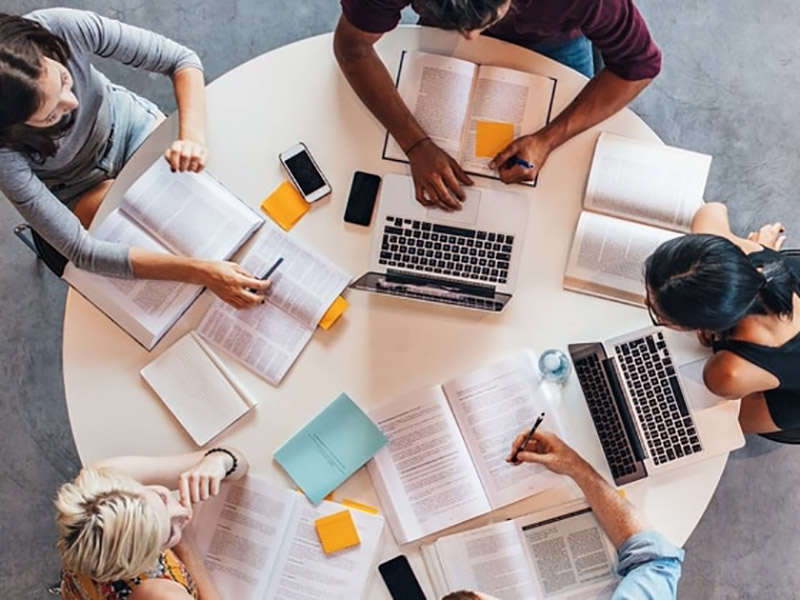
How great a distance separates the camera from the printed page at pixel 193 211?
1.76 m

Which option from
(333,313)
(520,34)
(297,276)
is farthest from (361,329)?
(520,34)

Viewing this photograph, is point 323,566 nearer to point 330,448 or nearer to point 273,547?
point 273,547

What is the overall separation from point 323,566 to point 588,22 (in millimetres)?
1241

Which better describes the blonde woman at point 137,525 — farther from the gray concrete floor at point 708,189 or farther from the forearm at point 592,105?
the forearm at point 592,105

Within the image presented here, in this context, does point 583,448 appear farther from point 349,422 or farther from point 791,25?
point 791,25

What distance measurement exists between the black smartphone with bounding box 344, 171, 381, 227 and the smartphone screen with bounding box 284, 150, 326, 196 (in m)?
0.07

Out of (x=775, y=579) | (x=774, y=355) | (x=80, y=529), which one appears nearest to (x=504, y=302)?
(x=774, y=355)

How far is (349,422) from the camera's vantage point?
5.66ft

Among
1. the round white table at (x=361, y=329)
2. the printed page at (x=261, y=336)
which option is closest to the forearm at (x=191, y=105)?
the round white table at (x=361, y=329)

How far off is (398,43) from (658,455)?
41.0 inches

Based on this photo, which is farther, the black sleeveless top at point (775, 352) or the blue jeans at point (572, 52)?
the blue jeans at point (572, 52)

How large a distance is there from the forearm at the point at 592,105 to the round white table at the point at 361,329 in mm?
39

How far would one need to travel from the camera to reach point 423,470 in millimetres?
1714

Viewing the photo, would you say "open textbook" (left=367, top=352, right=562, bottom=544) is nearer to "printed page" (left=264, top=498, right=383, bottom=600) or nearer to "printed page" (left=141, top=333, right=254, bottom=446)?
"printed page" (left=264, top=498, right=383, bottom=600)
